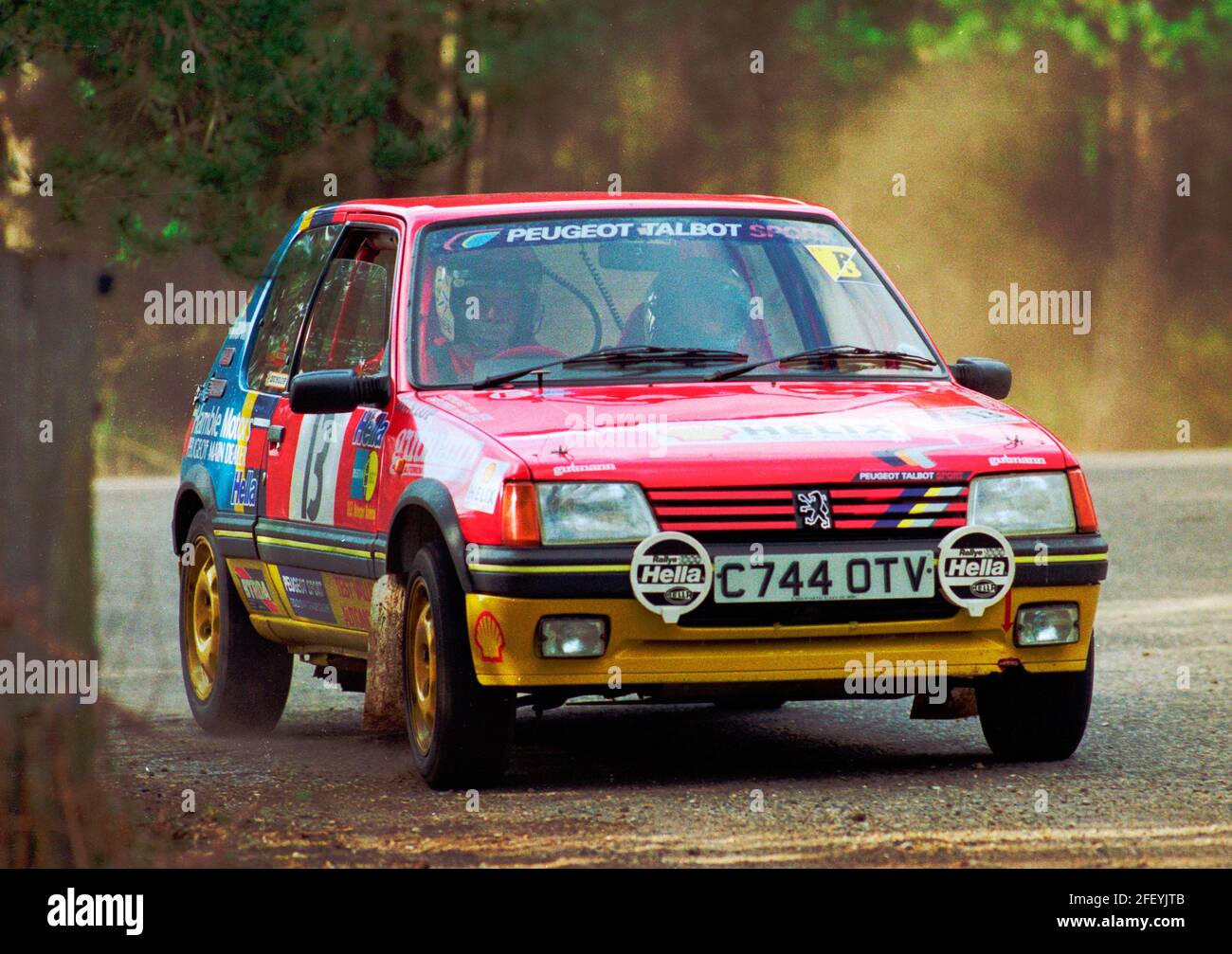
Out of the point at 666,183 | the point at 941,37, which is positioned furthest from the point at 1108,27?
the point at 666,183

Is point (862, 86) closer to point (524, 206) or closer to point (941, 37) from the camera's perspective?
point (941, 37)

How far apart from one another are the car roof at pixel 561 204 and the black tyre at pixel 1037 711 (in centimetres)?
197

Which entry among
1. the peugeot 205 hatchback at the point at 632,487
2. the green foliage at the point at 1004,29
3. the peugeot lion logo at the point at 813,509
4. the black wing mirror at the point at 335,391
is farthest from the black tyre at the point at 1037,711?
the green foliage at the point at 1004,29

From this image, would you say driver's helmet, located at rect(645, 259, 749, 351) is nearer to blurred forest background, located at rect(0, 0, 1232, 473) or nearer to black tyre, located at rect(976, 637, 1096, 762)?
black tyre, located at rect(976, 637, 1096, 762)

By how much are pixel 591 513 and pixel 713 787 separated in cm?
105

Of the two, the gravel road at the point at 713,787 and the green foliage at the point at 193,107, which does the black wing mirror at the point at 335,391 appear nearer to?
the gravel road at the point at 713,787

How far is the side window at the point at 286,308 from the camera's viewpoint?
9.50 metres

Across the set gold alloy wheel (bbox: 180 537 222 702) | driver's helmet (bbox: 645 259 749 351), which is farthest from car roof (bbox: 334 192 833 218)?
gold alloy wheel (bbox: 180 537 222 702)

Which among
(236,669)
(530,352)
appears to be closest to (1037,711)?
(530,352)

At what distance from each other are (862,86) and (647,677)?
1504 inches

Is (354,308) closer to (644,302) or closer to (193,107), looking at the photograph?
(644,302)

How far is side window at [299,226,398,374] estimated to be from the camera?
8703mm

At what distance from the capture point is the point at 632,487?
7109mm

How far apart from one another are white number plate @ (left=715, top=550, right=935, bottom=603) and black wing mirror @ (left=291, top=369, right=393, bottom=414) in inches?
64.0
